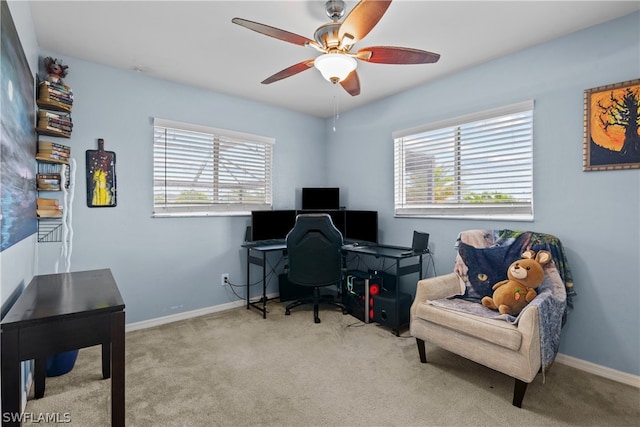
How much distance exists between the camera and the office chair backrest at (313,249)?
325 centimetres

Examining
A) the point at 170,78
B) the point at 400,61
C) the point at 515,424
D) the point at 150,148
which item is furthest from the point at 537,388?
the point at 170,78

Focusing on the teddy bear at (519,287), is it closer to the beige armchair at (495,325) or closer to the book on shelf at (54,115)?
the beige armchair at (495,325)

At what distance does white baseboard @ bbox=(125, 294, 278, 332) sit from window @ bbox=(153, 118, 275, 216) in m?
1.02

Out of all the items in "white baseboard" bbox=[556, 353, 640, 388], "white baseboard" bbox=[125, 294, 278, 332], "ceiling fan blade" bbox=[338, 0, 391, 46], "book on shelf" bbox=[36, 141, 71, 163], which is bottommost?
"white baseboard" bbox=[556, 353, 640, 388]

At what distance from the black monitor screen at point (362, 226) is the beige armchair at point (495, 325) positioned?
3.76ft

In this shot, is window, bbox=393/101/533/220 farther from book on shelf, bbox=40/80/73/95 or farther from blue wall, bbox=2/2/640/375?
book on shelf, bbox=40/80/73/95

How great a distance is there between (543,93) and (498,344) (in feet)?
6.32

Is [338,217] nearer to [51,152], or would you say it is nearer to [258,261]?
[258,261]

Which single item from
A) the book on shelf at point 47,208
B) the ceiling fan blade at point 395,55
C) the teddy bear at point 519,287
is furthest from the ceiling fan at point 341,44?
the book on shelf at point 47,208

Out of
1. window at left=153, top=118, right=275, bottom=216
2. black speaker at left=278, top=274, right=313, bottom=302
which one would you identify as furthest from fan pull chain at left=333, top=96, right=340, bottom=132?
black speaker at left=278, top=274, right=313, bottom=302

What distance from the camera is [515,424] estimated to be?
1.78 meters

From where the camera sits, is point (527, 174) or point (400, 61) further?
point (527, 174)

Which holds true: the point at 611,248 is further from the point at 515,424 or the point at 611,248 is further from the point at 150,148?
the point at 150,148

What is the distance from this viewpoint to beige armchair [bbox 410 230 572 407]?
1.87 meters
